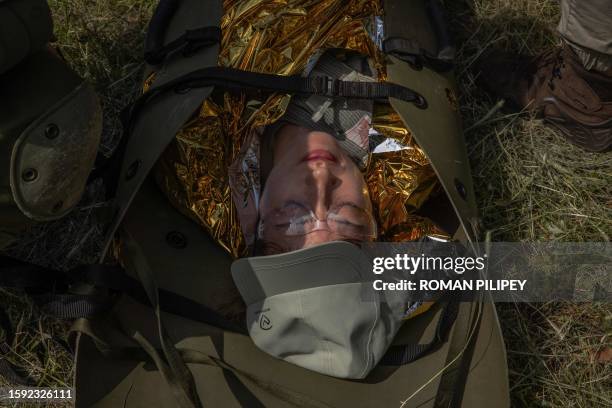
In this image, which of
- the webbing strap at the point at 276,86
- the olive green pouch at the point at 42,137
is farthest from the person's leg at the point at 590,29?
the olive green pouch at the point at 42,137

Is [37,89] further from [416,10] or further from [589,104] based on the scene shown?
[589,104]

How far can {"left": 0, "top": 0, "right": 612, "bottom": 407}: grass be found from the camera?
9.00 feet

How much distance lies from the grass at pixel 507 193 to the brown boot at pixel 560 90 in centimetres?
7

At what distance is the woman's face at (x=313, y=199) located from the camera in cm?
260

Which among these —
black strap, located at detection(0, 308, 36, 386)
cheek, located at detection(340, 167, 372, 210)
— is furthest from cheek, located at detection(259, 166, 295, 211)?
black strap, located at detection(0, 308, 36, 386)

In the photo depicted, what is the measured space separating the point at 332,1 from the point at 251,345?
4.92 feet

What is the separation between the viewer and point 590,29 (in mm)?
2594

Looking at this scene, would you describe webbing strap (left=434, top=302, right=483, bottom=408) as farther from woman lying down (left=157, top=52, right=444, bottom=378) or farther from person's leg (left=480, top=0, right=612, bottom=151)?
person's leg (left=480, top=0, right=612, bottom=151)

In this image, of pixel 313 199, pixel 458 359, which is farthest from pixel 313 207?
pixel 458 359

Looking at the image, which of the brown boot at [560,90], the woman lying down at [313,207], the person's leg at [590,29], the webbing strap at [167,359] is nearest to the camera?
the webbing strap at [167,359]

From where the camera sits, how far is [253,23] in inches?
115

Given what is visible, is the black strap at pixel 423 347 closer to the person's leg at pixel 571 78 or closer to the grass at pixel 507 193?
the grass at pixel 507 193

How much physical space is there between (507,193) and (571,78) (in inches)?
22.3

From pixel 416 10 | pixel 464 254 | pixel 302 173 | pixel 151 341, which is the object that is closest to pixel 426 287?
pixel 464 254
